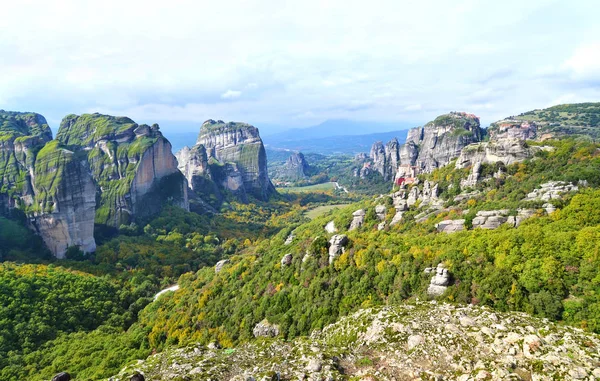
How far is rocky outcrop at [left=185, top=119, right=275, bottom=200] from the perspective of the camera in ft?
531

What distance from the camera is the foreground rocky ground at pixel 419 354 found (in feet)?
50.4

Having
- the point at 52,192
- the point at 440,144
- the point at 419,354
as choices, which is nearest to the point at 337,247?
the point at 419,354

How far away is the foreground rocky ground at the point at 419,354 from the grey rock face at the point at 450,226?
16942 mm

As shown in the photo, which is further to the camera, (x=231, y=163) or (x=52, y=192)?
(x=231, y=163)

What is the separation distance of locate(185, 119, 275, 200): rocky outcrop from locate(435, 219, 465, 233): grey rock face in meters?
123

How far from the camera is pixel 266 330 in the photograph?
33.2 meters

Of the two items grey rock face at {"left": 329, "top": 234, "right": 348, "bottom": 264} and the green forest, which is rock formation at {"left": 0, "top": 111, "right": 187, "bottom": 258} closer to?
the green forest

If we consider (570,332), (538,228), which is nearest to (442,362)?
(570,332)

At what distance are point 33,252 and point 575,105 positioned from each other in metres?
218

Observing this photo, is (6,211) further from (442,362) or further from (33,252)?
(442,362)

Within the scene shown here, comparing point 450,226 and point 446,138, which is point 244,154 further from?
point 450,226

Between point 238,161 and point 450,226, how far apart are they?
152773 millimetres

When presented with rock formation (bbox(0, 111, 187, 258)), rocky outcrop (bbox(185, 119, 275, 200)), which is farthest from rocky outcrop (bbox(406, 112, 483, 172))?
rock formation (bbox(0, 111, 187, 258))

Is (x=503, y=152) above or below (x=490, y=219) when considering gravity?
above
